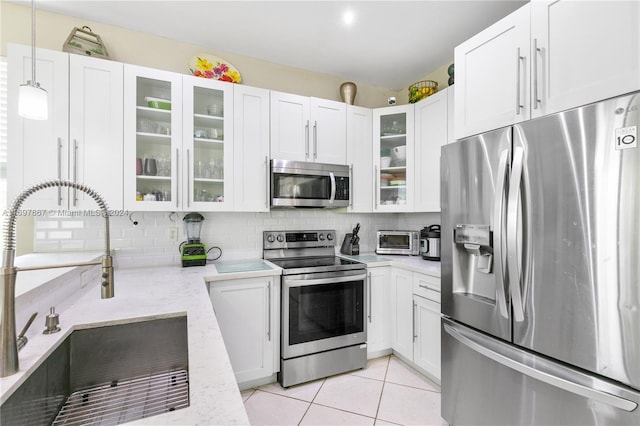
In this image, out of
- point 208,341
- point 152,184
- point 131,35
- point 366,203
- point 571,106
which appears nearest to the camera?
point 208,341

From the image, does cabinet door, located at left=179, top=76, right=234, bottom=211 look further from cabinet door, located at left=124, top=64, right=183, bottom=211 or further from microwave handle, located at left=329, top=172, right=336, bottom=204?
microwave handle, located at left=329, top=172, right=336, bottom=204

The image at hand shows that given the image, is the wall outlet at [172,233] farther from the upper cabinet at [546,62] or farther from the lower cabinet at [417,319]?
the upper cabinet at [546,62]

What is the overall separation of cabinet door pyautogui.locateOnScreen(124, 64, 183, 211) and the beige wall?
40cm

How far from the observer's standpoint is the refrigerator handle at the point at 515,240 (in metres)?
1.26

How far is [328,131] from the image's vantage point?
2686mm

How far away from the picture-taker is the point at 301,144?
2572mm

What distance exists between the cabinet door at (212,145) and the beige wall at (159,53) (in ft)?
1.45

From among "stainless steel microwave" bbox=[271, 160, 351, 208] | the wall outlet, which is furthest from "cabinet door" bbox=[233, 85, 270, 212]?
the wall outlet

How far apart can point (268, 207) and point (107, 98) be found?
136 centimetres

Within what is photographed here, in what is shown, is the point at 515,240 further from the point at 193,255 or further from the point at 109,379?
the point at 193,255

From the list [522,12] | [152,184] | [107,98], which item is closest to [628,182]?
[522,12]

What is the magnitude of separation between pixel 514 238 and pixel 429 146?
Answer: 148 cm

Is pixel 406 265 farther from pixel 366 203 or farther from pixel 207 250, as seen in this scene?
pixel 207 250

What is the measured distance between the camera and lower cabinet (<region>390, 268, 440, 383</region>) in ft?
6.88
